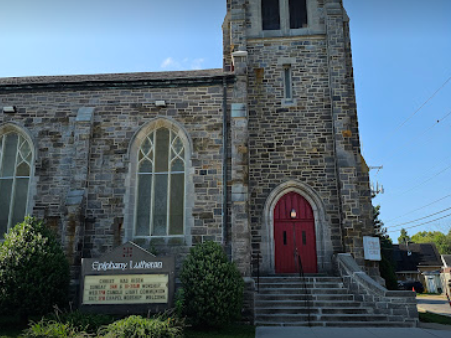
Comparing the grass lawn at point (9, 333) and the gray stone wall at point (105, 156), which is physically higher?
the gray stone wall at point (105, 156)

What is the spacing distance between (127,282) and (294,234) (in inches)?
275

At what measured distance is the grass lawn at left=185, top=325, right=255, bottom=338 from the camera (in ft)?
29.7

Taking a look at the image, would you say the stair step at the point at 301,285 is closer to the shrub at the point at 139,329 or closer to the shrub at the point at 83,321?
the shrub at the point at 139,329

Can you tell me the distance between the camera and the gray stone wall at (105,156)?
500 inches

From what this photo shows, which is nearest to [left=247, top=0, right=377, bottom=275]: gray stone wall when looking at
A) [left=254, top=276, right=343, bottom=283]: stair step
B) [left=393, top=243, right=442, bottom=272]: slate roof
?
[left=254, top=276, right=343, bottom=283]: stair step

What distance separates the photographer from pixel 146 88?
46.6 feet

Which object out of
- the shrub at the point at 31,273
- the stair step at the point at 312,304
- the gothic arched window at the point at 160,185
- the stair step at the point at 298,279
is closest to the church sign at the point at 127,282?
the shrub at the point at 31,273

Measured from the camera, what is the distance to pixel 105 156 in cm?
1354

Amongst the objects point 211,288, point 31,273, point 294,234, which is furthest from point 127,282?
point 294,234

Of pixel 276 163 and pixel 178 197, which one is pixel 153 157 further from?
pixel 276 163

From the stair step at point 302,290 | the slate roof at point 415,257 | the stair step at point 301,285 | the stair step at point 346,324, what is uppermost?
the slate roof at point 415,257

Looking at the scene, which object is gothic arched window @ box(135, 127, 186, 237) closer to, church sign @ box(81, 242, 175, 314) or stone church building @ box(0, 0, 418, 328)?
stone church building @ box(0, 0, 418, 328)

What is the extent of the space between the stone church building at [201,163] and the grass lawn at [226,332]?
204 cm

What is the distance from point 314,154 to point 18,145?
34.6ft
